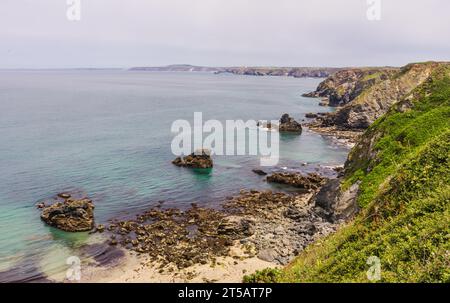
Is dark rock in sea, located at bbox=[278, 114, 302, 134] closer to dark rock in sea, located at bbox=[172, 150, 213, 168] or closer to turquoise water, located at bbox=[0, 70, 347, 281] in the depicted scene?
turquoise water, located at bbox=[0, 70, 347, 281]

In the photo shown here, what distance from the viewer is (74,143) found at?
244ft

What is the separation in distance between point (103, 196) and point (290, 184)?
85.3ft

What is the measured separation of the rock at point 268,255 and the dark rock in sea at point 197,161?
28643 millimetres

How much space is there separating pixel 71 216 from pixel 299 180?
3078 cm

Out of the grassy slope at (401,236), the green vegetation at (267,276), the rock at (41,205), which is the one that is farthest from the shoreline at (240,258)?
the rock at (41,205)

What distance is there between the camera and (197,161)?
60312 millimetres

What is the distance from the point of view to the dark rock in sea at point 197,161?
60.1 metres

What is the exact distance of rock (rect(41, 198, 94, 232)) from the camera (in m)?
38.4

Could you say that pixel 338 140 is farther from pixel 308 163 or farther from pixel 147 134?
pixel 147 134

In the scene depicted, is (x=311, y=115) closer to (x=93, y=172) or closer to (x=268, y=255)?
(x=93, y=172)

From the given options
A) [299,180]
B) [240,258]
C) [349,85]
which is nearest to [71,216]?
[240,258]

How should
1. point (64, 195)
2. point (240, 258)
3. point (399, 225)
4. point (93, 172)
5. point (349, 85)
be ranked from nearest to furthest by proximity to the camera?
point (399, 225), point (240, 258), point (64, 195), point (93, 172), point (349, 85)

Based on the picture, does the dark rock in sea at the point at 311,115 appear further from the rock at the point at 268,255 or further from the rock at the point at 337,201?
the rock at the point at 268,255
